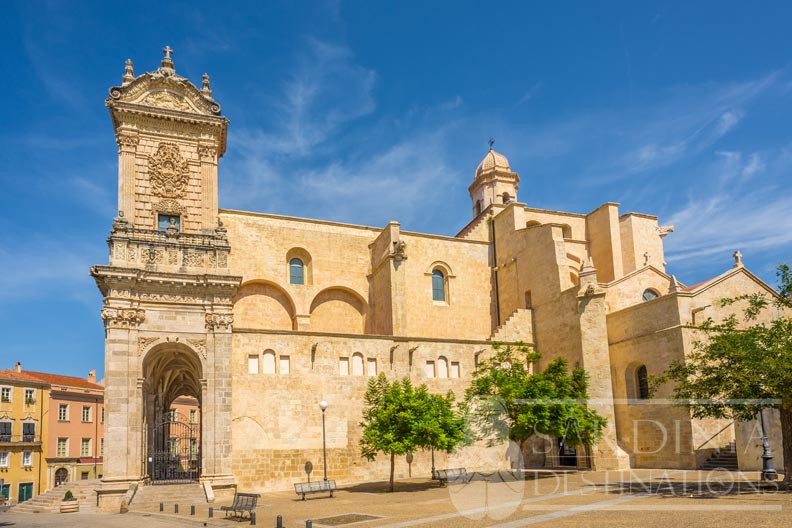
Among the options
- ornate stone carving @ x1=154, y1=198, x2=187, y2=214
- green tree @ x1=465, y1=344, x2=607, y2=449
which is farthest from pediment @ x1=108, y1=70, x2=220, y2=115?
green tree @ x1=465, y1=344, x2=607, y2=449

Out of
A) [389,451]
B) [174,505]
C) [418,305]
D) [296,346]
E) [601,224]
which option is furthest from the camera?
[601,224]

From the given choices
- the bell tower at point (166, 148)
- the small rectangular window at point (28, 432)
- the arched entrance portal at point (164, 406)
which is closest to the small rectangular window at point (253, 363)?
the arched entrance portal at point (164, 406)

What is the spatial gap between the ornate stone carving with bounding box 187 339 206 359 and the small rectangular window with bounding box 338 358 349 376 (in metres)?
5.77

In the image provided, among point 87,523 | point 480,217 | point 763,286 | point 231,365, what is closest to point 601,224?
point 480,217

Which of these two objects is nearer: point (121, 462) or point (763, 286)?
point (121, 462)

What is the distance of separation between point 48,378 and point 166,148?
3655 cm

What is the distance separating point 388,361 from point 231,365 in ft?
23.0

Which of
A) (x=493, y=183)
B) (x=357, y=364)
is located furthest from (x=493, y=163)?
(x=357, y=364)

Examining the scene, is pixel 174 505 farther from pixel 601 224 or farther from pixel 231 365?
pixel 601 224

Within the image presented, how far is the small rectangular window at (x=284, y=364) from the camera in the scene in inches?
1099

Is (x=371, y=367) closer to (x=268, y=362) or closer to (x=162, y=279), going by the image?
(x=268, y=362)

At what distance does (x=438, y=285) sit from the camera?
37594mm

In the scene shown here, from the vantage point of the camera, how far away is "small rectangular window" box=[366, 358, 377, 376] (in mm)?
29656

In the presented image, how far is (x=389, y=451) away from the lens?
23906mm
